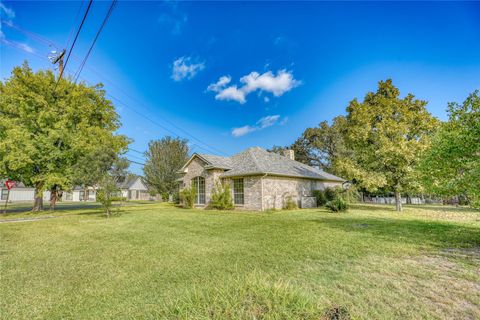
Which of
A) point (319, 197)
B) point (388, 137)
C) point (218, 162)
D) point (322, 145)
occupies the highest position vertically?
point (322, 145)

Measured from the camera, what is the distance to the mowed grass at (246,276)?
106 inches

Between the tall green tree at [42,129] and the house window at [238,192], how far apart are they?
1129cm

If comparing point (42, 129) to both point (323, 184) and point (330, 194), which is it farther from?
point (323, 184)

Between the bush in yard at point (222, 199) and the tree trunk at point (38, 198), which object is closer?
the tree trunk at point (38, 198)

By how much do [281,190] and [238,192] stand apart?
335 centimetres

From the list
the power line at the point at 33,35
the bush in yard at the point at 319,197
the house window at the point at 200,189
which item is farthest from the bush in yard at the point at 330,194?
the power line at the point at 33,35

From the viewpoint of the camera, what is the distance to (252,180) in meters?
15.7

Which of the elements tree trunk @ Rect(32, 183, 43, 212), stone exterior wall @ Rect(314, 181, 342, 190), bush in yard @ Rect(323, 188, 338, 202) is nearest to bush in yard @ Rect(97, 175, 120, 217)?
tree trunk @ Rect(32, 183, 43, 212)

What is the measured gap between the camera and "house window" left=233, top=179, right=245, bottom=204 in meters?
16.5

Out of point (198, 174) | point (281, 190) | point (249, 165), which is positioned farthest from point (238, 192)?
point (198, 174)

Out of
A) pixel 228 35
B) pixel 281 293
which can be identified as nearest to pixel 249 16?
pixel 228 35

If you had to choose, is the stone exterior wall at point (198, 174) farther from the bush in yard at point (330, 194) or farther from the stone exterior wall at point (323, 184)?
the bush in yard at point (330, 194)

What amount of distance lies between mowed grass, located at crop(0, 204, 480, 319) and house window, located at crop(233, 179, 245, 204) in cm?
925

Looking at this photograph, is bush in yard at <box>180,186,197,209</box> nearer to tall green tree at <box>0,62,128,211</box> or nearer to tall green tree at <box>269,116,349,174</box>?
tall green tree at <box>0,62,128,211</box>
